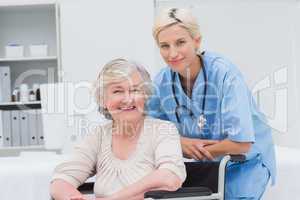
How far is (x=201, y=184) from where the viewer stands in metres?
1.67

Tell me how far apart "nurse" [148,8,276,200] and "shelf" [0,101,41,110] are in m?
2.47

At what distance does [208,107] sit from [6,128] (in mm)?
2643

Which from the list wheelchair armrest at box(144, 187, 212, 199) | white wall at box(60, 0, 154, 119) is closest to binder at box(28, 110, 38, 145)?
white wall at box(60, 0, 154, 119)

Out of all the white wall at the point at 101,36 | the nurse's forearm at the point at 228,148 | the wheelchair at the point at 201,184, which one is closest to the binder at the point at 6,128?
the white wall at the point at 101,36

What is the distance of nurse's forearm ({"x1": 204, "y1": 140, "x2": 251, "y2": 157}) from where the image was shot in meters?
1.52

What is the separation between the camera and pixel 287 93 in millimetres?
4066

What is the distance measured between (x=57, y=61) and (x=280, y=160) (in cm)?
234

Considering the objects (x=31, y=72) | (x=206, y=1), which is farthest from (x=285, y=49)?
(x=31, y=72)

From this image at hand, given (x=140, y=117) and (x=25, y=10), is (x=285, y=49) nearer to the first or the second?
(x=25, y=10)

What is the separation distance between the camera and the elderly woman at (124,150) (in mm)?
1394

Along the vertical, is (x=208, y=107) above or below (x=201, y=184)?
above

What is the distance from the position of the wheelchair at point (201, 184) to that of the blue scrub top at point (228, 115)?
6 centimetres

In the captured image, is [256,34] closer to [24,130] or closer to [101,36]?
A: [101,36]

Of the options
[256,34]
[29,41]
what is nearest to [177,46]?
[256,34]
